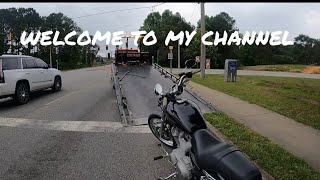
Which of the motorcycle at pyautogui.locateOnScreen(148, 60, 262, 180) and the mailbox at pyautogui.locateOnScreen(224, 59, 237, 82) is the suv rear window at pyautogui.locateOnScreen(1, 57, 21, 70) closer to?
the motorcycle at pyautogui.locateOnScreen(148, 60, 262, 180)

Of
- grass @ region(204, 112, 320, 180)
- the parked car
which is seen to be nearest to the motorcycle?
grass @ region(204, 112, 320, 180)

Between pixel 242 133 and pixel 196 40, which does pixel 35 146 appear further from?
pixel 196 40

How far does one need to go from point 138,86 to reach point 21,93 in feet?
13.5

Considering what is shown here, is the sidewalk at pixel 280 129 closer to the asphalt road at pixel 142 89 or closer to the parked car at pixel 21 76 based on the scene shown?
the asphalt road at pixel 142 89

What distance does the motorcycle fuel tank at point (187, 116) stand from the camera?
15.3ft

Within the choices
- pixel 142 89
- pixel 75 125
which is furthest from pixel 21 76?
pixel 75 125

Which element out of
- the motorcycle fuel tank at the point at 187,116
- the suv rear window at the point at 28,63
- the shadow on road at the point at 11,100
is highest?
the suv rear window at the point at 28,63

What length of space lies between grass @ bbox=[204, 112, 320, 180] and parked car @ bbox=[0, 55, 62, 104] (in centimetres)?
685

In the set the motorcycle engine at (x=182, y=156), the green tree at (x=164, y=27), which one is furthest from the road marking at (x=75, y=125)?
the green tree at (x=164, y=27)

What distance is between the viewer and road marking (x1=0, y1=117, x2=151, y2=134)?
816cm

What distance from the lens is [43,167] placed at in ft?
18.0

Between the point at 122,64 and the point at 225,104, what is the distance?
27.1ft

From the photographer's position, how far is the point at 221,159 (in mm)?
3641

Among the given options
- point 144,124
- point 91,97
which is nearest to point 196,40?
point 91,97
